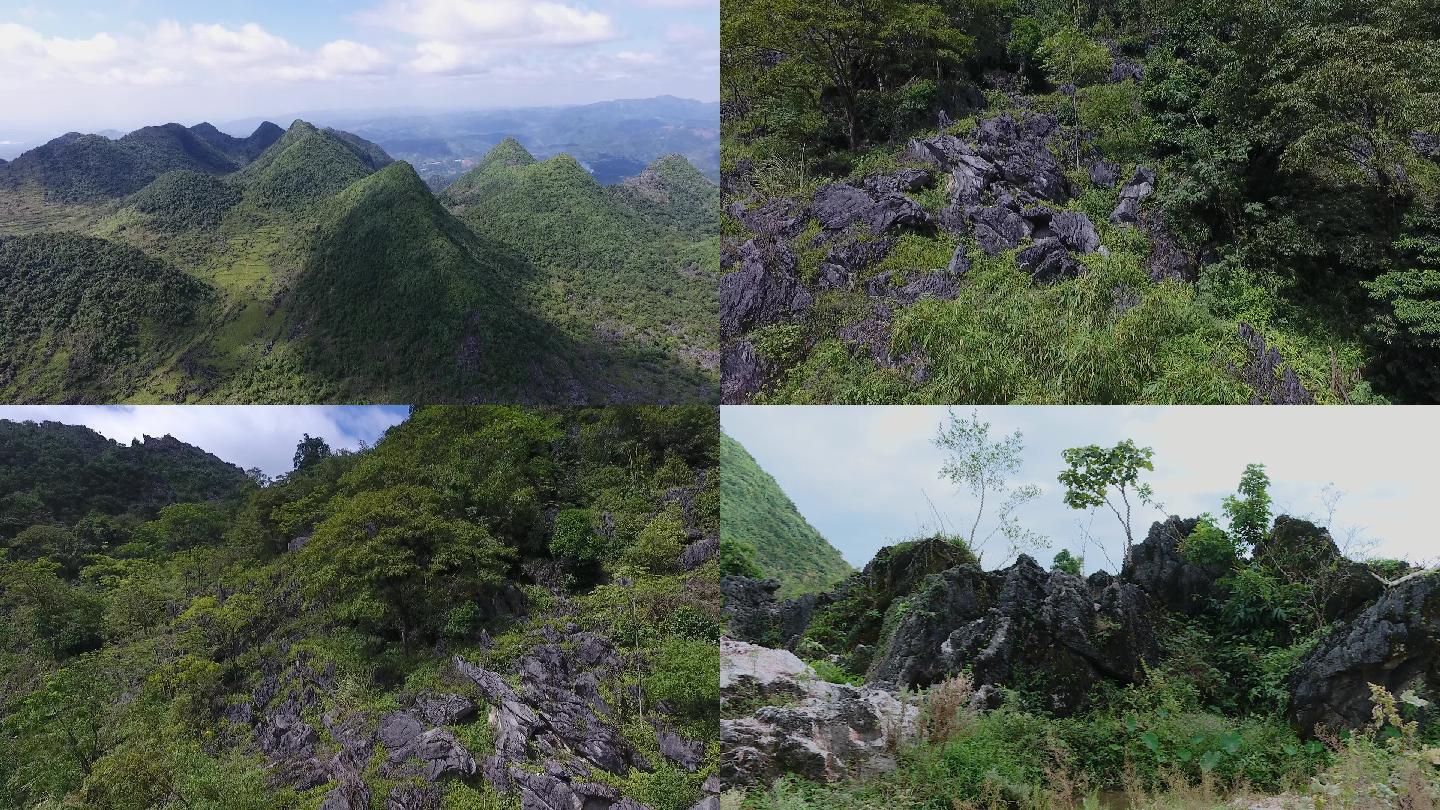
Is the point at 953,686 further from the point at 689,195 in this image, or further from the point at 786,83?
the point at 689,195

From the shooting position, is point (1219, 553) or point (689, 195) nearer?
point (1219, 553)

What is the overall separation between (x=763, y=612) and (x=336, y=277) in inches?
620

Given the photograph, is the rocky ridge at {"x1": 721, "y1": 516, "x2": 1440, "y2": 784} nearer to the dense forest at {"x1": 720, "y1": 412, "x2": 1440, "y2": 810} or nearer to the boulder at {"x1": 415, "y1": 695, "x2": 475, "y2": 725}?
the dense forest at {"x1": 720, "y1": 412, "x2": 1440, "y2": 810}

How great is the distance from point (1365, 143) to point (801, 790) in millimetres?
8625

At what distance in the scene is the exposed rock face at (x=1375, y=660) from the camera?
345 cm

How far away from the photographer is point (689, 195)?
1058 inches

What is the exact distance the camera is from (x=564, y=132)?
16.1 metres

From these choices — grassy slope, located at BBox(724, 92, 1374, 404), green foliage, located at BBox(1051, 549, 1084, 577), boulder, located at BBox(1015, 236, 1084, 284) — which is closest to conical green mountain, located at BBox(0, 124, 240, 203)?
grassy slope, located at BBox(724, 92, 1374, 404)

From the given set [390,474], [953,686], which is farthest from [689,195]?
[953,686]

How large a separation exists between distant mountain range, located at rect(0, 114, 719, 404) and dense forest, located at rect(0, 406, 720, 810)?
3.25 m

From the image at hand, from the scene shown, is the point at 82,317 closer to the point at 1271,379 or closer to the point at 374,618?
the point at 374,618

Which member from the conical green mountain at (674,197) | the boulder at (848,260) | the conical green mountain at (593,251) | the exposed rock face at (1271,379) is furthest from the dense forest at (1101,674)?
the conical green mountain at (674,197)

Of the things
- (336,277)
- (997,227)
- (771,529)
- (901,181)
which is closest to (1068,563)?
(771,529)

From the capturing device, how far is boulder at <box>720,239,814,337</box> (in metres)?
6.61
